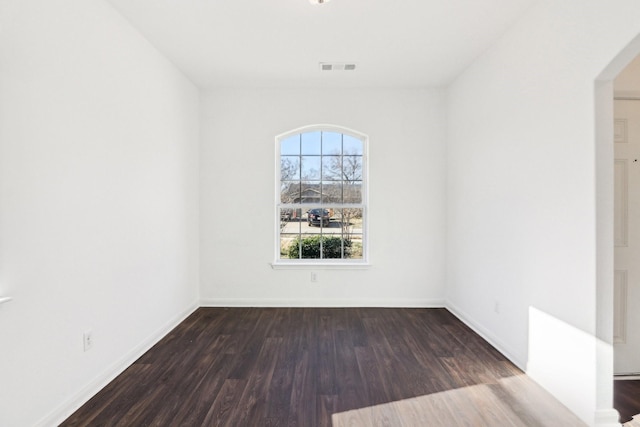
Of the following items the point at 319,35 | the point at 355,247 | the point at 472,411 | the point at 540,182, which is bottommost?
the point at 472,411

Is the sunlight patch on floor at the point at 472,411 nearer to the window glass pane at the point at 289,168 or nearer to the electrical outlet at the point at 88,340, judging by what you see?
the electrical outlet at the point at 88,340

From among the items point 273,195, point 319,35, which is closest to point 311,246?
point 273,195

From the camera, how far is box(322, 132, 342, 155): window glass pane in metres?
4.48

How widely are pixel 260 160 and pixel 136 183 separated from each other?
1725 millimetres

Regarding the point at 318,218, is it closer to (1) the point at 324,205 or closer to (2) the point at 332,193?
(1) the point at 324,205

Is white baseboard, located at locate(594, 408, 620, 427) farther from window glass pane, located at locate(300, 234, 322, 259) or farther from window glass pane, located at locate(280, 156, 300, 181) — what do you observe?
window glass pane, located at locate(280, 156, 300, 181)

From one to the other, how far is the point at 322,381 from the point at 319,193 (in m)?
2.53

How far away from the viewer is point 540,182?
2479mm

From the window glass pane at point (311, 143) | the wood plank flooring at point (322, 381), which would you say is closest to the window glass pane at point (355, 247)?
the wood plank flooring at point (322, 381)

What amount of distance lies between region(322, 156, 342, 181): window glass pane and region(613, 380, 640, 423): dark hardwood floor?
3308 mm

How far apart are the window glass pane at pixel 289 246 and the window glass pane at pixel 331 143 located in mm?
1216

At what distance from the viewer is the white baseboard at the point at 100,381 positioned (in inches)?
78.2

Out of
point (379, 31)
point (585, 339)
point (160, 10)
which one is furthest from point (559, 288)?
point (160, 10)

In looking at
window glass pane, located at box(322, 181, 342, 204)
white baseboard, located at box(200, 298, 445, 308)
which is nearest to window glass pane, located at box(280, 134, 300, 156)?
window glass pane, located at box(322, 181, 342, 204)
